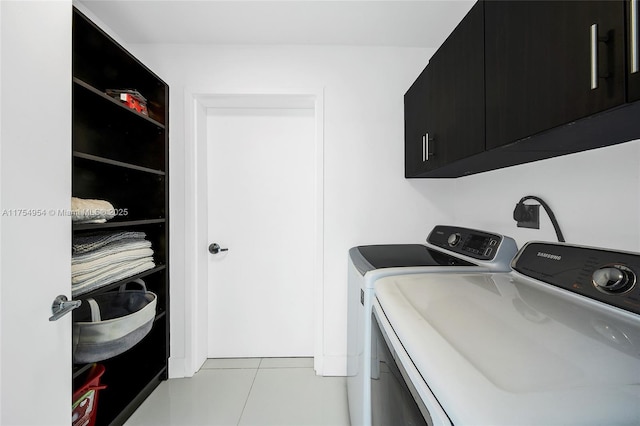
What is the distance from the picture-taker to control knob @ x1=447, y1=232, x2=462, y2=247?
1.52 meters

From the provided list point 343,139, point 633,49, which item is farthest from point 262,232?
point 633,49

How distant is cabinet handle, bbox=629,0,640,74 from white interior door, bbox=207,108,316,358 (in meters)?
1.72

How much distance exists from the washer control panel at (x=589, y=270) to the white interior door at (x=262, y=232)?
4.70 ft

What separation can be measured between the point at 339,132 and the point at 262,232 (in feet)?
3.17

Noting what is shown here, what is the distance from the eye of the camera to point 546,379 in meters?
0.42

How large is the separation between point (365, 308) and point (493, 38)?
106 cm

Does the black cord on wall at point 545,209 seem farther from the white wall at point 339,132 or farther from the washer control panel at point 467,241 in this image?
the white wall at point 339,132

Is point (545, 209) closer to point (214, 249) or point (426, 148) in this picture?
point (426, 148)

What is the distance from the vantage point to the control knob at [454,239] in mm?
1515

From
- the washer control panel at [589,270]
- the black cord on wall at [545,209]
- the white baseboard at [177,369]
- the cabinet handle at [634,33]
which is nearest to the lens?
the cabinet handle at [634,33]

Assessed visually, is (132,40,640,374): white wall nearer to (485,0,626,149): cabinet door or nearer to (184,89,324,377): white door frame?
(184,89,324,377): white door frame

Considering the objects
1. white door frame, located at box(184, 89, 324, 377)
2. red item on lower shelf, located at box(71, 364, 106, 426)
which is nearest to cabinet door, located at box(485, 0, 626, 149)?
white door frame, located at box(184, 89, 324, 377)
